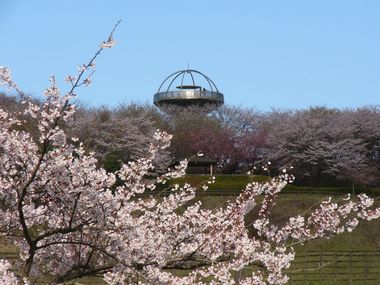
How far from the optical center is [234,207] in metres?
7.65

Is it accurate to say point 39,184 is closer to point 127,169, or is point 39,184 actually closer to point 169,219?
point 127,169

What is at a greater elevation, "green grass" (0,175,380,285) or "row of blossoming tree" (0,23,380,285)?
"green grass" (0,175,380,285)

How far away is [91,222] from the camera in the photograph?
573cm

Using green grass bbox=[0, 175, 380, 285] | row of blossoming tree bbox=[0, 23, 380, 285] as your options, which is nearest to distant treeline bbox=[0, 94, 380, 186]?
green grass bbox=[0, 175, 380, 285]

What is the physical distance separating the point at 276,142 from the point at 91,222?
38.3m

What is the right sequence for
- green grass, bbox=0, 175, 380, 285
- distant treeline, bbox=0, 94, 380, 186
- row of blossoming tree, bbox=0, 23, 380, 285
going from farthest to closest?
distant treeline, bbox=0, 94, 380, 186, green grass, bbox=0, 175, 380, 285, row of blossoming tree, bbox=0, 23, 380, 285

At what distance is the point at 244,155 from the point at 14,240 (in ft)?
129

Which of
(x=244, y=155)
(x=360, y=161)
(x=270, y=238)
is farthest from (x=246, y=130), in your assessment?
(x=270, y=238)

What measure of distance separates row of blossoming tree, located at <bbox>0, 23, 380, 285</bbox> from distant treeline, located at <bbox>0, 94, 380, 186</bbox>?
29.0 meters

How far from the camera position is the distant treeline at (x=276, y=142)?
4038 cm

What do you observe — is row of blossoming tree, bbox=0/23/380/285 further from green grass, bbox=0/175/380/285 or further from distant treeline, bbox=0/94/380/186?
distant treeline, bbox=0/94/380/186

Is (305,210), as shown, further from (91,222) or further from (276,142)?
(91,222)

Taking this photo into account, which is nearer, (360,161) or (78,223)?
(78,223)

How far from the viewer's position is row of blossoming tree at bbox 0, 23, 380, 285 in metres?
5.61
